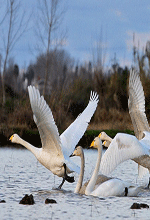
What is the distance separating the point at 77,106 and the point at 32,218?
21.3 m

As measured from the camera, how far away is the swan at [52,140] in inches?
325

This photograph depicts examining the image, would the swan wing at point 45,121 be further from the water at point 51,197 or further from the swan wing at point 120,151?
the swan wing at point 120,151

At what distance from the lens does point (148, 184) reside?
422 inches

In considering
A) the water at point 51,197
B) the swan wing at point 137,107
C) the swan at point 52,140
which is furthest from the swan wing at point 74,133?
the swan wing at point 137,107

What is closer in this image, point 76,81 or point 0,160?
point 0,160

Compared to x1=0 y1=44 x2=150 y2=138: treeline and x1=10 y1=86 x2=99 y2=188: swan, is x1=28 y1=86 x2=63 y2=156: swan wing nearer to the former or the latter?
x1=10 y1=86 x2=99 y2=188: swan

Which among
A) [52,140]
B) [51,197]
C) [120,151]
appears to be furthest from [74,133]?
[51,197]

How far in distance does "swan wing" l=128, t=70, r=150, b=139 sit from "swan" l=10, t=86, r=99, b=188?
1.13 m

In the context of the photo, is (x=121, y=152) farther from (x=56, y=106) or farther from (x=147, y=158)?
(x=56, y=106)

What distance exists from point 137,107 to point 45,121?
3.11m

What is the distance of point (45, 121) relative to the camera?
8.60 m

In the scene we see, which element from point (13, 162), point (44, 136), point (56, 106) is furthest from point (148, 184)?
point (56, 106)

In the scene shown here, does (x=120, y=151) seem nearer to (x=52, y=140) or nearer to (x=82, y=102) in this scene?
(x=52, y=140)

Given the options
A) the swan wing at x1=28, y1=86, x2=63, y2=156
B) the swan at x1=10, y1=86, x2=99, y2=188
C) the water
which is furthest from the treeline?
the swan wing at x1=28, y1=86, x2=63, y2=156
